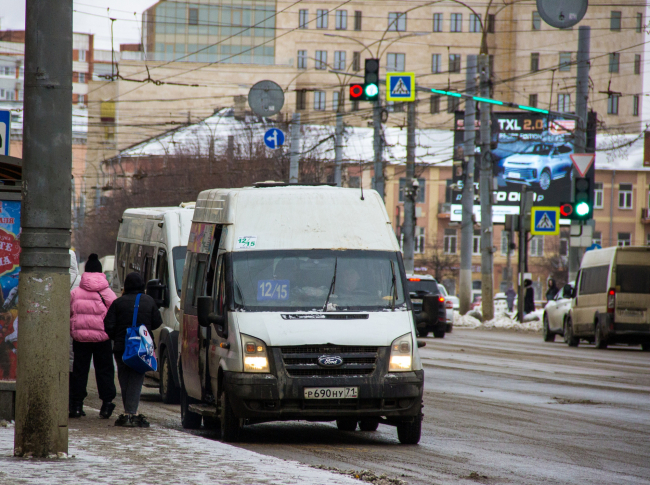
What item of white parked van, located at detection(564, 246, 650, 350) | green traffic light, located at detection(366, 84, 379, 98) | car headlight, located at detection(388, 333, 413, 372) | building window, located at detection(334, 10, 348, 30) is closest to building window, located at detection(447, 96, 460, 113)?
building window, located at detection(334, 10, 348, 30)

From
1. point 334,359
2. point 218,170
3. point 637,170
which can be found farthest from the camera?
point 637,170

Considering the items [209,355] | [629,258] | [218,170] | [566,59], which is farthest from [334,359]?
[566,59]

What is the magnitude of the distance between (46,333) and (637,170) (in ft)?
272

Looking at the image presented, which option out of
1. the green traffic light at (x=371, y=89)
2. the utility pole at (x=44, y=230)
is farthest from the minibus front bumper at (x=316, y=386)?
the green traffic light at (x=371, y=89)

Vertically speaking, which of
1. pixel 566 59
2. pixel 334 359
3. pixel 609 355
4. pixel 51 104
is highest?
pixel 566 59

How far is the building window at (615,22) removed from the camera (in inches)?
3647

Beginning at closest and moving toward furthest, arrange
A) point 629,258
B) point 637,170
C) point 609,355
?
point 609,355 → point 629,258 → point 637,170

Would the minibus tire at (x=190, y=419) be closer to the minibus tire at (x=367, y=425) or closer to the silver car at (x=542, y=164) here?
the minibus tire at (x=367, y=425)

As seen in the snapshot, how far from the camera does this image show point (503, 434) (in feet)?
35.7

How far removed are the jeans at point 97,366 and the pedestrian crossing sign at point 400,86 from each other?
16444 millimetres

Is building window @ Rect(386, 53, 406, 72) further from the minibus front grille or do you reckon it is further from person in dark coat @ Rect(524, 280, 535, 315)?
the minibus front grille

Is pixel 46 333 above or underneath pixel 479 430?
above

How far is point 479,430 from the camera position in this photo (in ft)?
36.6

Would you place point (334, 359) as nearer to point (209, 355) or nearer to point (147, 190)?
point (209, 355)
